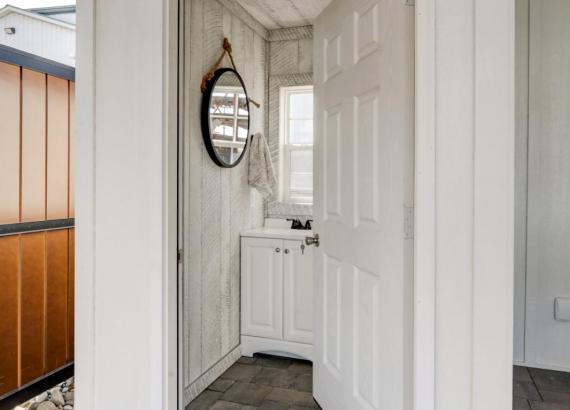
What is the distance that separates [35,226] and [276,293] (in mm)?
1604

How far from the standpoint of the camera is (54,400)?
246 cm

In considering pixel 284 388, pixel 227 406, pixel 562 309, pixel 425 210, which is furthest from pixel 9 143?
pixel 562 309

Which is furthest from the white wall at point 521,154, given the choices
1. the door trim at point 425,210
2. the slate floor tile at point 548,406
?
the door trim at point 425,210

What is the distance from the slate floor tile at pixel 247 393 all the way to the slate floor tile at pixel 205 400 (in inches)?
2.2

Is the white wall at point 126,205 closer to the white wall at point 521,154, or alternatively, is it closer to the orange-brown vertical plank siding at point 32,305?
the orange-brown vertical plank siding at point 32,305

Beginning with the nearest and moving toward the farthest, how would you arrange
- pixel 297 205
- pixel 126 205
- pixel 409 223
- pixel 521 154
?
pixel 409 223 → pixel 126 205 → pixel 521 154 → pixel 297 205

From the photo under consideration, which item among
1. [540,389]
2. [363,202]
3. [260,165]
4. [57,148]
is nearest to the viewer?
[363,202]

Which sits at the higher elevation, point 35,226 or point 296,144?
point 296,144

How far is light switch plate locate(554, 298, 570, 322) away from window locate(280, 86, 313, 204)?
1.91 meters

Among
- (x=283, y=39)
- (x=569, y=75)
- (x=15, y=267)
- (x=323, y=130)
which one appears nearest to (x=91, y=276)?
(x=15, y=267)

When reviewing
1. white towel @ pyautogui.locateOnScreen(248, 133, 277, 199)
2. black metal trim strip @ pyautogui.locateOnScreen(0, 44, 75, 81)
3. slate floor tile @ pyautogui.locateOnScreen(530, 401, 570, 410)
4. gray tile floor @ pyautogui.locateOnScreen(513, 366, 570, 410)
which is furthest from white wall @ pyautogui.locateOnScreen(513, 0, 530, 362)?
black metal trim strip @ pyautogui.locateOnScreen(0, 44, 75, 81)

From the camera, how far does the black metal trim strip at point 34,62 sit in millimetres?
2344

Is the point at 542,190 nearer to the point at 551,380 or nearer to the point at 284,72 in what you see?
the point at 551,380

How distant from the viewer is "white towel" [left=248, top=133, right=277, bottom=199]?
10.8 feet
